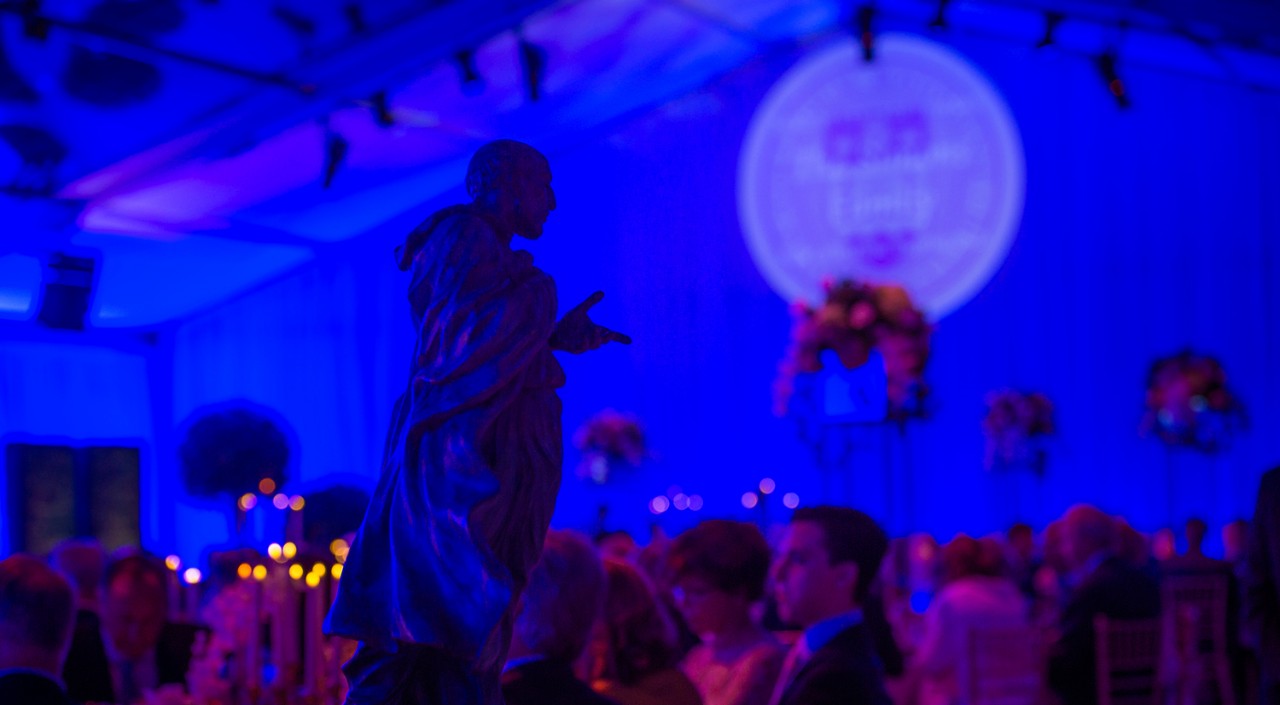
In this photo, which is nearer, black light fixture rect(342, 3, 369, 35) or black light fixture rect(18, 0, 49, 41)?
black light fixture rect(18, 0, 49, 41)

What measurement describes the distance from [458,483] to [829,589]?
1.34 m

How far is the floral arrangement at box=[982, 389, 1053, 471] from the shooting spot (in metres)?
9.52

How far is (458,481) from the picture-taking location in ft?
4.62

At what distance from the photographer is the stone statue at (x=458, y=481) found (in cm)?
140

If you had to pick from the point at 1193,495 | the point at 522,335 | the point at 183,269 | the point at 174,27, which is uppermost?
the point at 174,27

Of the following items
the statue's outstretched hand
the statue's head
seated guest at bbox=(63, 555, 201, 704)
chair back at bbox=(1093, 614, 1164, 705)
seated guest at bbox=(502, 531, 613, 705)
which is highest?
the statue's head

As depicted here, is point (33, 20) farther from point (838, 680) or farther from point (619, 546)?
point (838, 680)

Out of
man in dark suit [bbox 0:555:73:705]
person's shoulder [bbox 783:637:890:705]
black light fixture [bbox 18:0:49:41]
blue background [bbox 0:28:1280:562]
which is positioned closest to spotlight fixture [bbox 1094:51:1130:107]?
blue background [bbox 0:28:1280:562]

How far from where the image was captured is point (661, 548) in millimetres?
5340

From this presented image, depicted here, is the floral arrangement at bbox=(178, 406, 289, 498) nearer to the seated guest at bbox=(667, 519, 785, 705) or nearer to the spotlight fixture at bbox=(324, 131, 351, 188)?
the spotlight fixture at bbox=(324, 131, 351, 188)

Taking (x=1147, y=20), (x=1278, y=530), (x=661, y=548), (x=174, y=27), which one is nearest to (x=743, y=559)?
(x=1278, y=530)

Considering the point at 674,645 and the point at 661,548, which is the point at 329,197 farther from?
the point at 674,645

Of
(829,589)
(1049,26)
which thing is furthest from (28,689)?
(1049,26)

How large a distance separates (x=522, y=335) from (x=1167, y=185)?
940 cm
